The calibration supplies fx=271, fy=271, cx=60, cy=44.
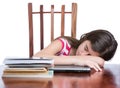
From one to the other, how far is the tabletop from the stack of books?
0.04m

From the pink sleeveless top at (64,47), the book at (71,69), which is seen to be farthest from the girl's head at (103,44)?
the book at (71,69)

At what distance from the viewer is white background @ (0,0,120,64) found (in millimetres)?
2465

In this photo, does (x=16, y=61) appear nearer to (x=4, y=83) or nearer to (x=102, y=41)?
(x=4, y=83)

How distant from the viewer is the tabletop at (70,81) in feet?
3.08

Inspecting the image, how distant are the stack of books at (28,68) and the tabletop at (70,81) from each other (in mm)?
36

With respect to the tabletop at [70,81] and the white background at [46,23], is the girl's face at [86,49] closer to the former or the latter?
the tabletop at [70,81]

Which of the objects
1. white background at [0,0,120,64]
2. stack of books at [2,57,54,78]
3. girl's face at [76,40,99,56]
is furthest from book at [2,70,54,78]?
white background at [0,0,120,64]

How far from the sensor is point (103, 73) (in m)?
1.21

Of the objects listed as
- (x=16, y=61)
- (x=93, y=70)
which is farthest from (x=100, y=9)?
(x=16, y=61)

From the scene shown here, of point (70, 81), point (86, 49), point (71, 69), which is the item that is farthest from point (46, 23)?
point (70, 81)

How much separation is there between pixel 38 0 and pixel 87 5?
0.45m

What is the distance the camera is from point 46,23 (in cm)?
248

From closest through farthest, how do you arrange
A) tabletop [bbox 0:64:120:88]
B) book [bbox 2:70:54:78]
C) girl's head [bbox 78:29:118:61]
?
tabletop [bbox 0:64:120:88] < book [bbox 2:70:54:78] < girl's head [bbox 78:29:118:61]

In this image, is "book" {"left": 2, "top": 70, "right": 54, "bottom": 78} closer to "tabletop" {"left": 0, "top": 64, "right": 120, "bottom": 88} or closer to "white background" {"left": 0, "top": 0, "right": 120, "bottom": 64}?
"tabletop" {"left": 0, "top": 64, "right": 120, "bottom": 88}
